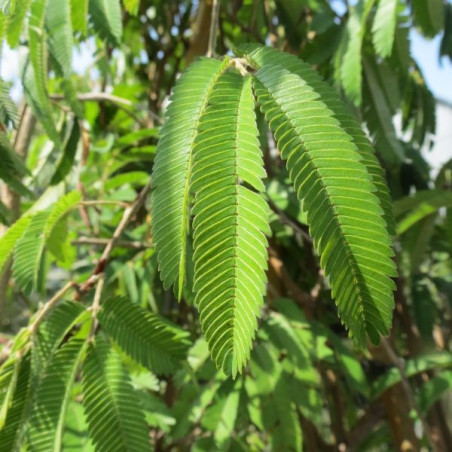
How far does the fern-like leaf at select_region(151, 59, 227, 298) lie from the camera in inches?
17.5

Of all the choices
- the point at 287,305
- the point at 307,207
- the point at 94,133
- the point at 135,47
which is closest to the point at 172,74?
the point at 135,47

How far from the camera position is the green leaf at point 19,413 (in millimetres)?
568

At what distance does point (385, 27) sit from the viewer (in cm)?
79

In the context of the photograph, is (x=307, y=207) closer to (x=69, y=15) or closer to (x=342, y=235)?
(x=342, y=235)

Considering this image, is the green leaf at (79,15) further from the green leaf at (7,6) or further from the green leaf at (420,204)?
the green leaf at (420,204)

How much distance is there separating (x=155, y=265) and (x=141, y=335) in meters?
0.26

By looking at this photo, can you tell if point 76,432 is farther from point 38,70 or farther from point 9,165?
point 38,70

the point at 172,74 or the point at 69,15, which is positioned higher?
the point at 69,15

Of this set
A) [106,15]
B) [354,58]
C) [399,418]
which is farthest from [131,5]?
[399,418]

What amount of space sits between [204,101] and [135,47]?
986 millimetres

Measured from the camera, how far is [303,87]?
1.56 ft

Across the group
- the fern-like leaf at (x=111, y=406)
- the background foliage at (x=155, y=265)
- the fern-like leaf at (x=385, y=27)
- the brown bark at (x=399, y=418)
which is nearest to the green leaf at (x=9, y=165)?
the background foliage at (x=155, y=265)

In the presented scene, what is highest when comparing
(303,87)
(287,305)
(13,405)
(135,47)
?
(303,87)

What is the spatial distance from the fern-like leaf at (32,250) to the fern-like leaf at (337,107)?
316 mm
